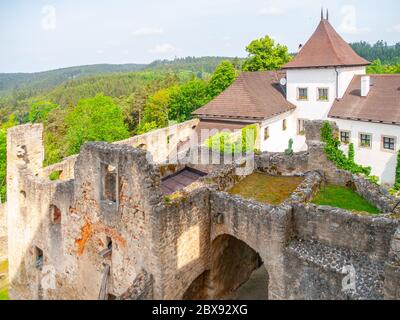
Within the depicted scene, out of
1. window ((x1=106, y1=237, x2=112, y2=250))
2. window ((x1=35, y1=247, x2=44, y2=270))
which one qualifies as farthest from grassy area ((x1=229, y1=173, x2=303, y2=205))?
window ((x1=35, y1=247, x2=44, y2=270))

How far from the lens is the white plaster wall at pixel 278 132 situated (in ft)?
101

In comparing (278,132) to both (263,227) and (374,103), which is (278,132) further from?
(263,227)

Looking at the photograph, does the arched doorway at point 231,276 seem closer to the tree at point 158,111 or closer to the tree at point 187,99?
the tree at point 187,99

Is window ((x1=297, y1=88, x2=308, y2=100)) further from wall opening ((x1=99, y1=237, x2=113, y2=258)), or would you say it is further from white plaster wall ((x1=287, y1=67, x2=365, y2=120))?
wall opening ((x1=99, y1=237, x2=113, y2=258))

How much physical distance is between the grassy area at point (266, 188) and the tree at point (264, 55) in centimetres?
3121

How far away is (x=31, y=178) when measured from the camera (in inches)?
725

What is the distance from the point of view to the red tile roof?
28030mm

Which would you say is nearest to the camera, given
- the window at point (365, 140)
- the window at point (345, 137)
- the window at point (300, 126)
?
the window at point (365, 140)

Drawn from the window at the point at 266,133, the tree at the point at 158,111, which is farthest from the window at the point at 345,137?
the tree at the point at 158,111

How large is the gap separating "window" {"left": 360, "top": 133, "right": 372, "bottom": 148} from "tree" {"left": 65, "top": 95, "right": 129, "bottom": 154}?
83.9ft

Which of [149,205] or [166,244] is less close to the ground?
[149,205]
